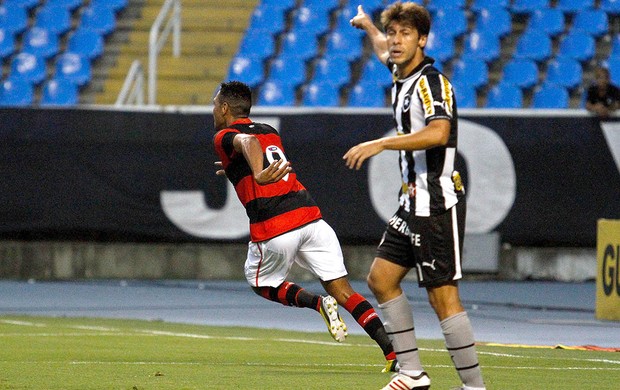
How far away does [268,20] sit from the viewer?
2262cm

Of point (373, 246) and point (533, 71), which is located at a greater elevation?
point (533, 71)

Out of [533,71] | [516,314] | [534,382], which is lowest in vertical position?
[516,314]

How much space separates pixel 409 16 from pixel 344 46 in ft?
49.7

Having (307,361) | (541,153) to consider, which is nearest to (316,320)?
(307,361)

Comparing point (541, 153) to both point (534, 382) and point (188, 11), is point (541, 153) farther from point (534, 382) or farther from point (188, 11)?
point (534, 382)

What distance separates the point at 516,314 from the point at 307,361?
5630mm

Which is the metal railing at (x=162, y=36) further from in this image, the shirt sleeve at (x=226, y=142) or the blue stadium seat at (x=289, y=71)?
the shirt sleeve at (x=226, y=142)

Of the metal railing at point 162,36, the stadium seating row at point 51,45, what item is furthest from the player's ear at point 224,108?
the stadium seating row at point 51,45

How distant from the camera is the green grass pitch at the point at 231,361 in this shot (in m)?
8.06

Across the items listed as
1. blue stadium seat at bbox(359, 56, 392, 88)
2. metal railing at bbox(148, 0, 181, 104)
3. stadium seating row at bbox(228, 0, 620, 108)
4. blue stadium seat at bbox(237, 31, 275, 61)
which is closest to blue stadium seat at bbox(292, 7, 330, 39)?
stadium seating row at bbox(228, 0, 620, 108)

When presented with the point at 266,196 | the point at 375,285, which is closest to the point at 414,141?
the point at 375,285

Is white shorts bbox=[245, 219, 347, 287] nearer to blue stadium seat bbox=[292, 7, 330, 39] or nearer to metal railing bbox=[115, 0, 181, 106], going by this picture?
metal railing bbox=[115, 0, 181, 106]

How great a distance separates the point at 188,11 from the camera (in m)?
23.5

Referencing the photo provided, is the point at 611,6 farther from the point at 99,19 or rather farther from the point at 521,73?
the point at 99,19
